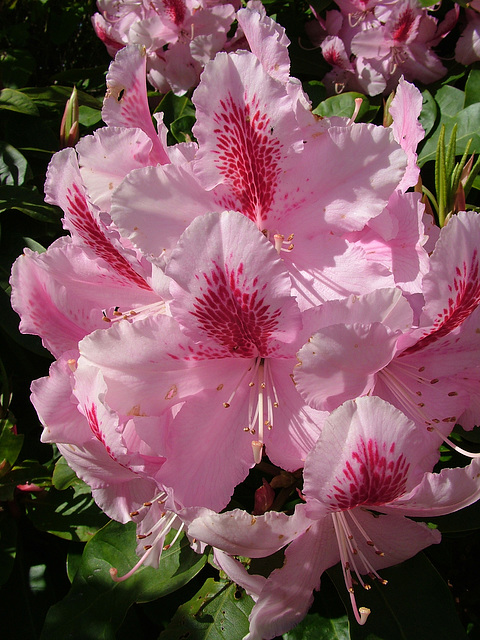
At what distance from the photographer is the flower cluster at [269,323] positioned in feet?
2.35

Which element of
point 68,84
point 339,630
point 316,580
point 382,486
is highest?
point 68,84

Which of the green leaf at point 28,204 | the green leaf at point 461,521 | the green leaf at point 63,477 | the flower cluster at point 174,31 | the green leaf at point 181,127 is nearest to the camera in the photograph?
the green leaf at point 461,521

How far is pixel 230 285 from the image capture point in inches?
28.7

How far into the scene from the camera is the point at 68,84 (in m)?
2.32

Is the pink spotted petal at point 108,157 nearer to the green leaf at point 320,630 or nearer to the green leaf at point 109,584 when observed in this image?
the green leaf at point 109,584

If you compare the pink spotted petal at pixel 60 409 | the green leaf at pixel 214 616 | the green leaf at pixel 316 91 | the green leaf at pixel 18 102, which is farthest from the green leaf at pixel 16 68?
the green leaf at pixel 214 616

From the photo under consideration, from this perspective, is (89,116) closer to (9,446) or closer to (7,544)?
(9,446)

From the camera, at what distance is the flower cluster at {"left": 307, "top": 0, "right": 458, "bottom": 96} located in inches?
70.5

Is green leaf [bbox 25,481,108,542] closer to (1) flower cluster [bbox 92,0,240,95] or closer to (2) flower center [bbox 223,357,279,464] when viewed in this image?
(2) flower center [bbox 223,357,279,464]

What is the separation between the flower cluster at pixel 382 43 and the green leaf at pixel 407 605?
1.43 meters

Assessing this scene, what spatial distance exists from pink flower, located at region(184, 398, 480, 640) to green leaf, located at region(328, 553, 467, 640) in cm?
10

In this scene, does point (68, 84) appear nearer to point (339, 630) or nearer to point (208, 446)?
point (208, 446)

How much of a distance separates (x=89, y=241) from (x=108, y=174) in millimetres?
132

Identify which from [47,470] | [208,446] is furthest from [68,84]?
[208,446]
